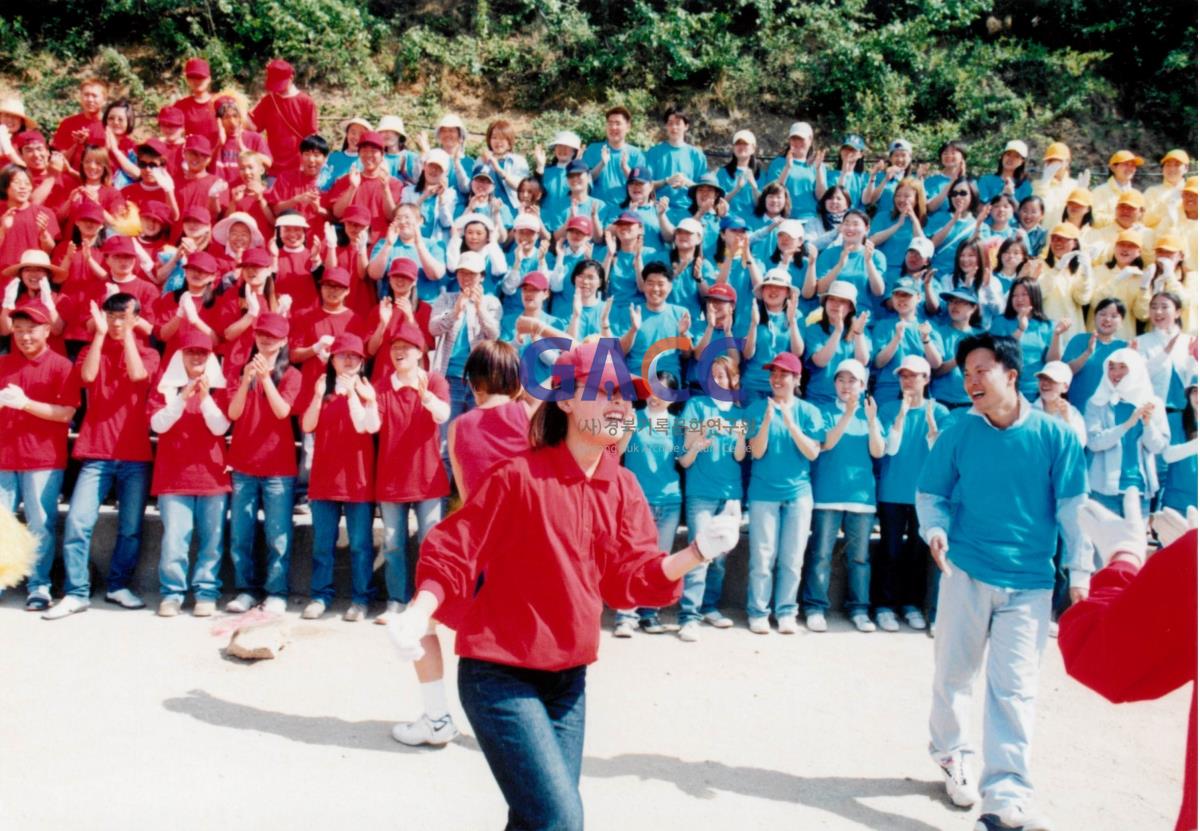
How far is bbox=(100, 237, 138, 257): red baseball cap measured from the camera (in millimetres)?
8055

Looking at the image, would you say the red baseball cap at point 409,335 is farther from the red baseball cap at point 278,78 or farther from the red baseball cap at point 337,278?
the red baseball cap at point 278,78

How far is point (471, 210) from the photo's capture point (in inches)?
369

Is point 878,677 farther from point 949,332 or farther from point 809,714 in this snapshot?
point 949,332

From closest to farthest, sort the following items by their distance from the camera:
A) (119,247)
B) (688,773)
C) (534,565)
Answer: (534,565) → (688,773) → (119,247)

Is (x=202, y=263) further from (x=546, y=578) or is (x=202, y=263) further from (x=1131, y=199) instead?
(x=1131, y=199)

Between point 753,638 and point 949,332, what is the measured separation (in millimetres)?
3136

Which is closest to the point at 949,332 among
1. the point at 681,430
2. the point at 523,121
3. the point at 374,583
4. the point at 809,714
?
the point at 681,430

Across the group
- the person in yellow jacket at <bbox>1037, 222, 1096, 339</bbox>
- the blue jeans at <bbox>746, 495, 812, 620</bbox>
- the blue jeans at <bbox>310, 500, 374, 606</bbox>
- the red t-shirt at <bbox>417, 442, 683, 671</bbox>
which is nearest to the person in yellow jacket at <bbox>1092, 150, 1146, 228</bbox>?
the person in yellow jacket at <bbox>1037, 222, 1096, 339</bbox>

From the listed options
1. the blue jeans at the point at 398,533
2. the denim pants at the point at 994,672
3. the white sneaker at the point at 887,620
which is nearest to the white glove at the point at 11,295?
the blue jeans at the point at 398,533

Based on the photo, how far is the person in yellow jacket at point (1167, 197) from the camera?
35.8 ft

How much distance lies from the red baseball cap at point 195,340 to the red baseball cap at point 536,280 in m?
2.29

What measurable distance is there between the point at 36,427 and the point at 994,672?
Result: 611 cm

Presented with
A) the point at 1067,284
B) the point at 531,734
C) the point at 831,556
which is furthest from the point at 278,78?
the point at 531,734

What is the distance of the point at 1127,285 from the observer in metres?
9.52
